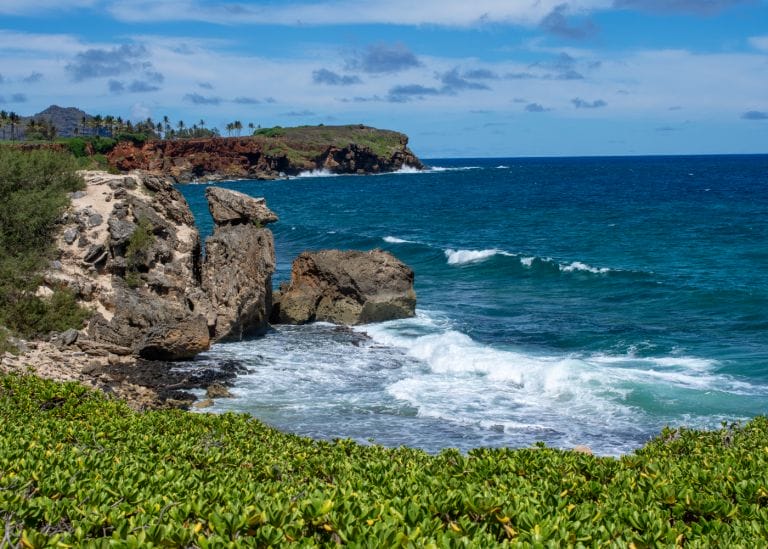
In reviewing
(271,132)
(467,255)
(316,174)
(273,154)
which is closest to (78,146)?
(273,154)

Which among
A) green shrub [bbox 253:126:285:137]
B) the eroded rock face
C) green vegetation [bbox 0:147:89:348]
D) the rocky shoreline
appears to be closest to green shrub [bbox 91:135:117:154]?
green shrub [bbox 253:126:285:137]

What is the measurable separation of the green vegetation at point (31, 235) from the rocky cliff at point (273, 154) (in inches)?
3872

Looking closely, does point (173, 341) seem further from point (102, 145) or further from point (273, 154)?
point (273, 154)

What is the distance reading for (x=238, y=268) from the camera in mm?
28781

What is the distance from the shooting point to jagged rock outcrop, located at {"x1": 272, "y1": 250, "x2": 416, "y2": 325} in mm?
31859

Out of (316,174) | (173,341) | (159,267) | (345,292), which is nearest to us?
(173,341)

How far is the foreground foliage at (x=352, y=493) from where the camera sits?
23.0 feet

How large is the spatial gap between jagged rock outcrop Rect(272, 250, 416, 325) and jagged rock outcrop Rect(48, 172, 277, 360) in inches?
81.3

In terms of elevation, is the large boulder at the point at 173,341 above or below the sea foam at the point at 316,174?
below

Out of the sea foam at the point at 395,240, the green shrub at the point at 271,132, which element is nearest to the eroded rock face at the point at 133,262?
the sea foam at the point at 395,240

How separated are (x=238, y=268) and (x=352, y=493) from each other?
2157cm

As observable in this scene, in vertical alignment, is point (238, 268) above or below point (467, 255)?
above

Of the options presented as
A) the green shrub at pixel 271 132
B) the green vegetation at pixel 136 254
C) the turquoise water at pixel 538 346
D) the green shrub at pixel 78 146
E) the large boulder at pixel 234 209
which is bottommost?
the turquoise water at pixel 538 346

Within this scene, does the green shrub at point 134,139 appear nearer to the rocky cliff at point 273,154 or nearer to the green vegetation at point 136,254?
the rocky cliff at point 273,154
